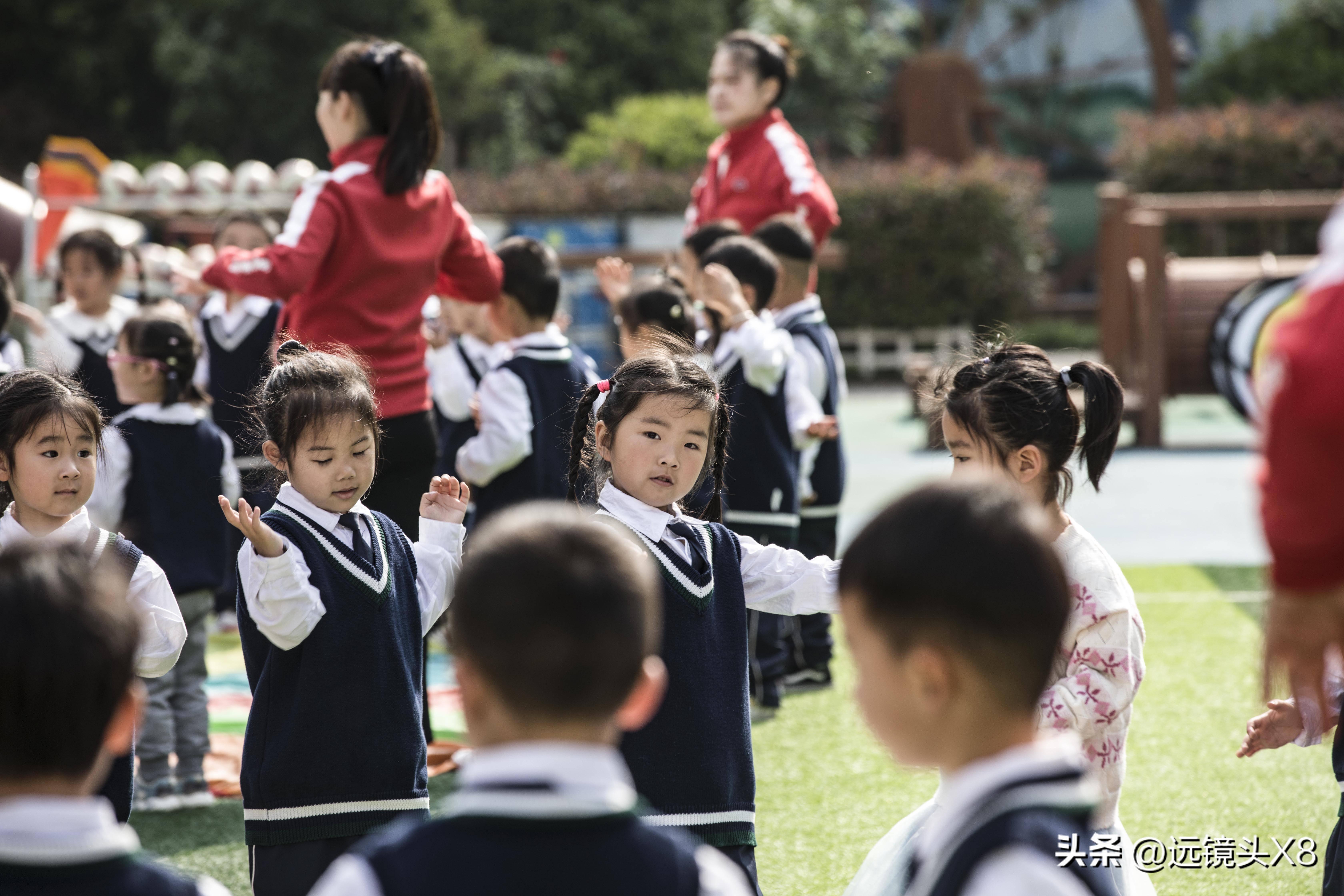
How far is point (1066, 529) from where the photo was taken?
92.7 inches

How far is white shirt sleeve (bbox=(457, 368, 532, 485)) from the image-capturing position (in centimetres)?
388

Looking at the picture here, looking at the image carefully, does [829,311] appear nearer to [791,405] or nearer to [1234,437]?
Result: [1234,437]

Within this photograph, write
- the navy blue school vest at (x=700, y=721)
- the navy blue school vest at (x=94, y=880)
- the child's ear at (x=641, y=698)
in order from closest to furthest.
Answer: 1. the navy blue school vest at (x=94, y=880)
2. the child's ear at (x=641, y=698)
3. the navy blue school vest at (x=700, y=721)

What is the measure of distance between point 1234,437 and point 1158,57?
1053 centimetres

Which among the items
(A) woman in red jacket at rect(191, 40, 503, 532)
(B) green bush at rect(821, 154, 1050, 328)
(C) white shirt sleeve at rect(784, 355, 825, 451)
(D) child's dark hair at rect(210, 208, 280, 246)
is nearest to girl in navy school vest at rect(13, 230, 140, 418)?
(D) child's dark hair at rect(210, 208, 280, 246)

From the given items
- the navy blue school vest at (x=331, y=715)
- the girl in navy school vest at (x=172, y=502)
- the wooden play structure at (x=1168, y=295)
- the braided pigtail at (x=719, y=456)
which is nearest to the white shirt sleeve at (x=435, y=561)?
the navy blue school vest at (x=331, y=715)

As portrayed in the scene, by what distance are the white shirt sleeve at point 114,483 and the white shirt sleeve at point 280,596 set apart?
178cm

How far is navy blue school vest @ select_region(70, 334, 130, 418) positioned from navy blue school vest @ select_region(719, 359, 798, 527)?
2090 millimetres

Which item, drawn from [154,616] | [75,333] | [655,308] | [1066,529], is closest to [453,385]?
[655,308]

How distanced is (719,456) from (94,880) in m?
1.67

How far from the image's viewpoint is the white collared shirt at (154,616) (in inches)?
89.4

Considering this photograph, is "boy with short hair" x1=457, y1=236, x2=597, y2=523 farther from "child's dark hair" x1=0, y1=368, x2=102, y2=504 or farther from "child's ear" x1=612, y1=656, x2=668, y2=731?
"child's ear" x1=612, y1=656, x2=668, y2=731

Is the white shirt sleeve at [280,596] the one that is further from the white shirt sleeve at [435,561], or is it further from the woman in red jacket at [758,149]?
the woman in red jacket at [758,149]

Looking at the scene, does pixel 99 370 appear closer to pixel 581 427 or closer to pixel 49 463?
pixel 49 463
